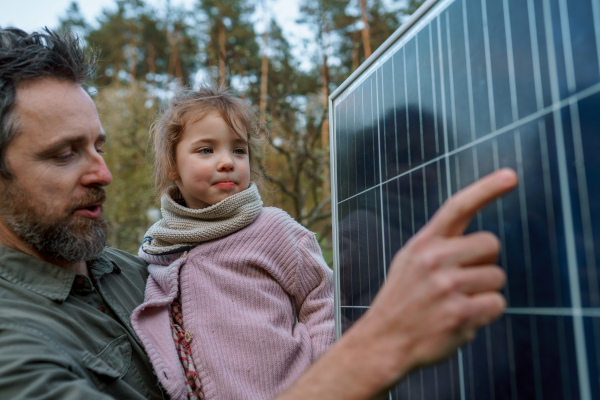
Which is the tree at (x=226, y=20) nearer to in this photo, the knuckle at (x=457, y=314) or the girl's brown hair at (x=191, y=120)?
the girl's brown hair at (x=191, y=120)

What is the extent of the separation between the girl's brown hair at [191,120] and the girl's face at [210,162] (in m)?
0.04

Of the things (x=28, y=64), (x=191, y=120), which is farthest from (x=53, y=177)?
(x=191, y=120)

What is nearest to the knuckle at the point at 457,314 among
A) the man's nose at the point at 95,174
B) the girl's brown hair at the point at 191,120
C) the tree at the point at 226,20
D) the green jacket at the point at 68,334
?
the green jacket at the point at 68,334

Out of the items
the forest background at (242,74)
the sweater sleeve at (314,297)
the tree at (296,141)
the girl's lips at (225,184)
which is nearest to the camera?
the sweater sleeve at (314,297)

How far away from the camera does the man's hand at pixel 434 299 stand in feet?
2.90

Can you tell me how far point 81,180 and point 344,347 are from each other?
1301mm

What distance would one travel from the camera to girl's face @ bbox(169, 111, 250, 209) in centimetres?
245

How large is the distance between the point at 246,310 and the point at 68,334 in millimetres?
660

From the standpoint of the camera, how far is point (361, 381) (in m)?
0.98

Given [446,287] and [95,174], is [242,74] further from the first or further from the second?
[446,287]

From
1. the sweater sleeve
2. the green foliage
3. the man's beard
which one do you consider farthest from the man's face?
the green foliage

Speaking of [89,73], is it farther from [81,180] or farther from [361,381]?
[361,381]

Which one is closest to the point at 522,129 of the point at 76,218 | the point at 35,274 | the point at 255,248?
the point at 255,248

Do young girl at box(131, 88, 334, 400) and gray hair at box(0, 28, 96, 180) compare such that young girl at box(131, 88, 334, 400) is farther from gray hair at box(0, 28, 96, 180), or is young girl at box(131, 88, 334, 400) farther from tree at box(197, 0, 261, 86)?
tree at box(197, 0, 261, 86)
